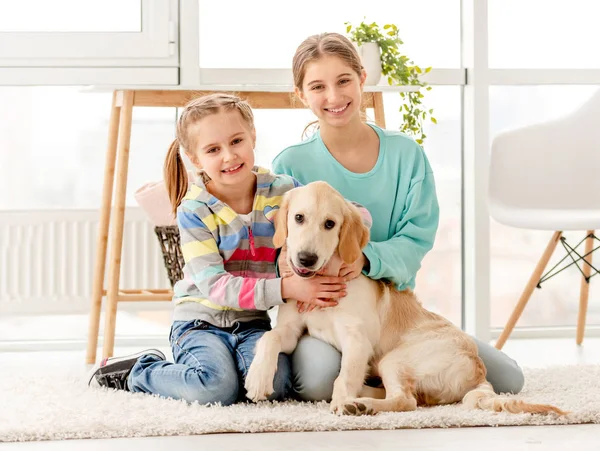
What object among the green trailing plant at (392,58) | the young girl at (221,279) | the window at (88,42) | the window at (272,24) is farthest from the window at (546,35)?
the young girl at (221,279)

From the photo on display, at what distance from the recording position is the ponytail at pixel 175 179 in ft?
7.88

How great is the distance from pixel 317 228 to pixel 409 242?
1.24 feet

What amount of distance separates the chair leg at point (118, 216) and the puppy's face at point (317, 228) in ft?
3.47

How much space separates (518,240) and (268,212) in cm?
196

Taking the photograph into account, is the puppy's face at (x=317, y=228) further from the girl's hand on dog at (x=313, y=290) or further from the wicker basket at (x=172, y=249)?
the wicker basket at (x=172, y=249)

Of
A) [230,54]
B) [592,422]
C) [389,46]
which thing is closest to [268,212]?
[592,422]

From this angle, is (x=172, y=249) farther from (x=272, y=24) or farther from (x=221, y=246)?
(x=272, y=24)

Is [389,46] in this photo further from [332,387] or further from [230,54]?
[332,387]

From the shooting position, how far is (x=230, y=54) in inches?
143

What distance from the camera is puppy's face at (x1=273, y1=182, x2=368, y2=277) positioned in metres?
1.97

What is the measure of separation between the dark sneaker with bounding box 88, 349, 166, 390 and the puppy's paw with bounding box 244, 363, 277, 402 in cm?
40

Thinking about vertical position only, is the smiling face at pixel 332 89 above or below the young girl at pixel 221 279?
above

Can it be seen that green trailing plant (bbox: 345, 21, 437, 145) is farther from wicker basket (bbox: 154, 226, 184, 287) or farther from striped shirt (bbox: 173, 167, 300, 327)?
striped shirt (bbox: 173, 167, 300, 327)

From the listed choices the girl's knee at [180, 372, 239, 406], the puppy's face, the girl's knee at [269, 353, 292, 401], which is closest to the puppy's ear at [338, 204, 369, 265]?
the puppy's face
